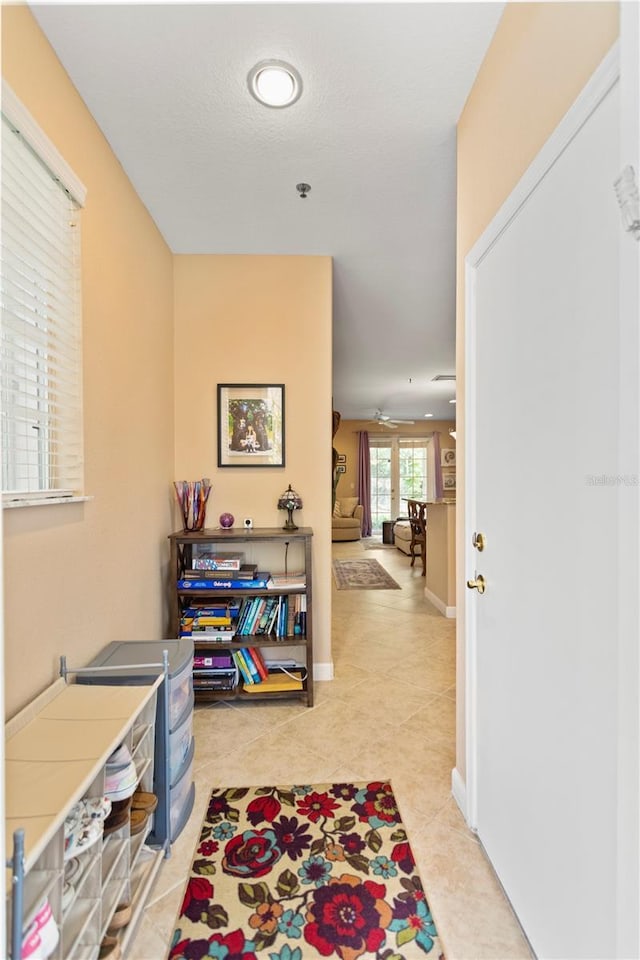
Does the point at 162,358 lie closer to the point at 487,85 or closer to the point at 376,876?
the point at 487,85

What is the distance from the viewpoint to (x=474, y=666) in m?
1.54

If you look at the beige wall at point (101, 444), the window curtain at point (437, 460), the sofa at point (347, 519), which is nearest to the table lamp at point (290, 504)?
the beige wall at point (101, 444)

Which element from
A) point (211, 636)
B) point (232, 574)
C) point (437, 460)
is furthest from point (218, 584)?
point (437, 460)

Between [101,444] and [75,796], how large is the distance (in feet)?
3.91

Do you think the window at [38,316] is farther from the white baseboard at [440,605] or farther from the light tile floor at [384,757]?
the white baseboard at [440,605]

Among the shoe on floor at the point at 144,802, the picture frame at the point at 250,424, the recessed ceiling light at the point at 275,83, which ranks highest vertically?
the recessed ceiling light at the point at 275,83

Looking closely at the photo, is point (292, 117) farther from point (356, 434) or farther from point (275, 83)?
point (356, 434)

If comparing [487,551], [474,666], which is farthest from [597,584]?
[474,666]

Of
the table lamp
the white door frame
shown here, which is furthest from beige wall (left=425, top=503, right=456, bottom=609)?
the white door frame

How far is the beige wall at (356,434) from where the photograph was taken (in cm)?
980

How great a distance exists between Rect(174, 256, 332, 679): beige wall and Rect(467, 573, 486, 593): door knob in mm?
1281

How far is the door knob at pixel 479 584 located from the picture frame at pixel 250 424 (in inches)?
59.2

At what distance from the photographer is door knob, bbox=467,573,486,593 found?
1.46 metres

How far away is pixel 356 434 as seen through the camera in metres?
9.84
